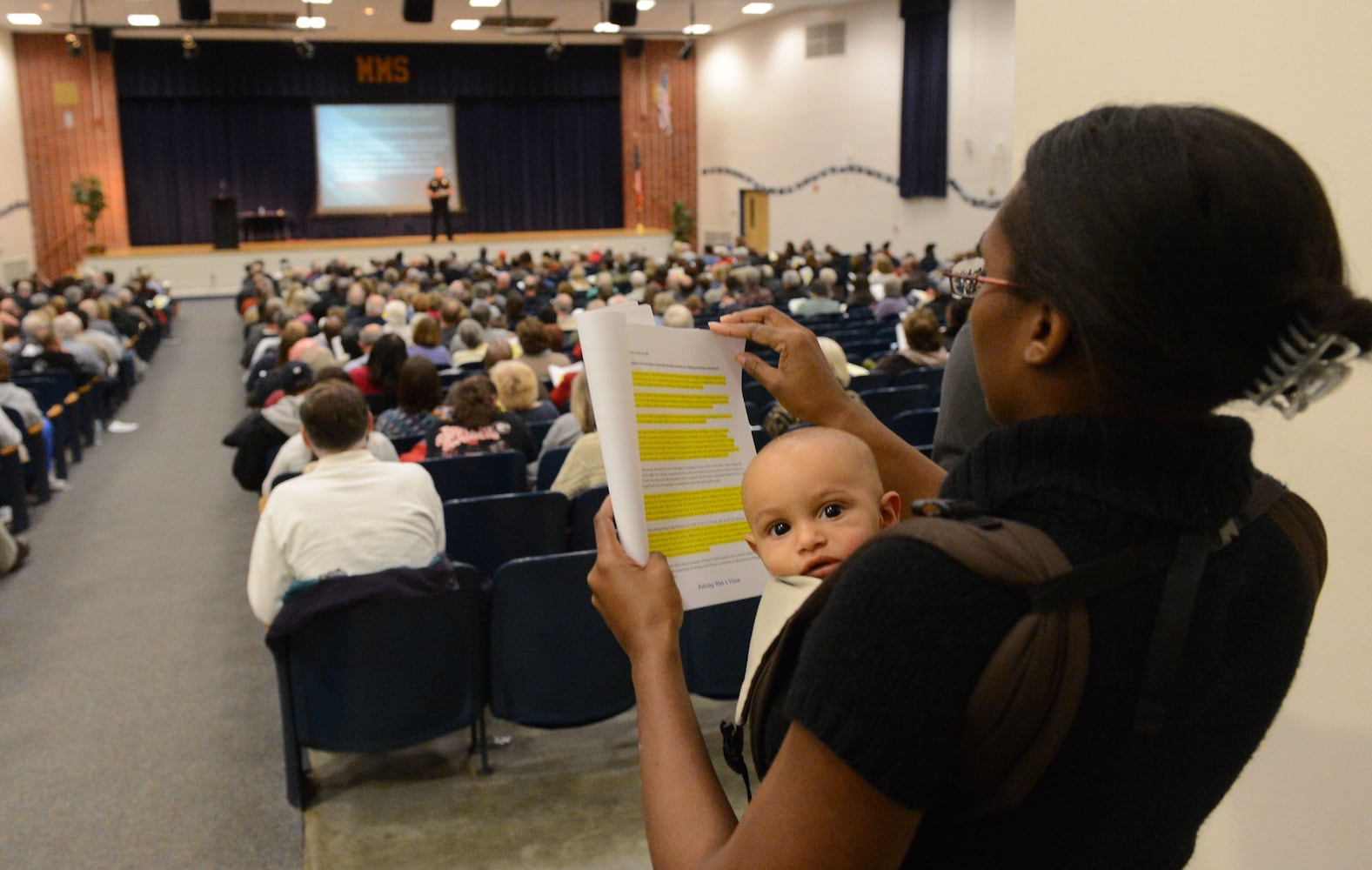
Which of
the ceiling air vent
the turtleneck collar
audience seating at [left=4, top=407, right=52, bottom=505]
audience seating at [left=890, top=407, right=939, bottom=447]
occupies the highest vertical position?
the ceiling air vent

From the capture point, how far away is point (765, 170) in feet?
74.3

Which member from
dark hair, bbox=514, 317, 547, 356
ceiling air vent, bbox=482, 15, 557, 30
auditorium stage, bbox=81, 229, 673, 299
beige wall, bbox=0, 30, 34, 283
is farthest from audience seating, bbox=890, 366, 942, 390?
beige wall, bbox=0, 30, 34, 283

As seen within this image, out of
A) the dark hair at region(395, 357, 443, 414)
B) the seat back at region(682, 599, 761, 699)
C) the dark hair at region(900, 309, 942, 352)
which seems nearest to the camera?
the seat back at region(682, 599, 761, 699)

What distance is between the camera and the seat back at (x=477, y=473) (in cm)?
460

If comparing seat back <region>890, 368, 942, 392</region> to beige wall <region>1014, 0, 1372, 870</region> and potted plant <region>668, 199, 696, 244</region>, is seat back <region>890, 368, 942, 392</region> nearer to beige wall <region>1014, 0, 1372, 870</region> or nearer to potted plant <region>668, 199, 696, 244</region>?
beige wall <region>1014, 0, 1372, 870</region>

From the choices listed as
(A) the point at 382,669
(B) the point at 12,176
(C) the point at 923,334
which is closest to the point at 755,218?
(B) the point at 12,176

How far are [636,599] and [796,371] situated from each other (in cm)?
41

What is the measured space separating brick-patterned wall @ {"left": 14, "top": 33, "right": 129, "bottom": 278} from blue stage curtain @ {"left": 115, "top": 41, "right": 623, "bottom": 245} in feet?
1.24

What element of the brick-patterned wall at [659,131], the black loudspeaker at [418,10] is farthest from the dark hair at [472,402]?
the brick-patterned wall at [659,131]

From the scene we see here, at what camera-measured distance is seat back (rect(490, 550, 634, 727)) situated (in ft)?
11.2

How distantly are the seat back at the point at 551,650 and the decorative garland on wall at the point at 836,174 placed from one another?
15018 mm

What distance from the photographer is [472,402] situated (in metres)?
4.88

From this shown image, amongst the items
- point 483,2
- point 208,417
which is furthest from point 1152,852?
point 483,2

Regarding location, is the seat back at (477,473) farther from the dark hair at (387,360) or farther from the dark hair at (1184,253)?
the dark hair at (1184,253)
